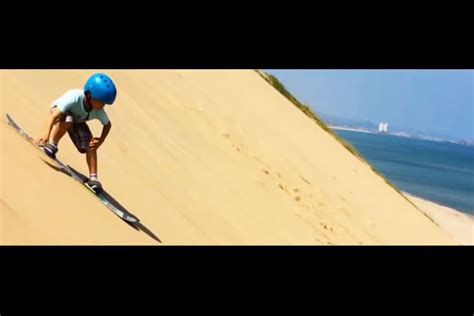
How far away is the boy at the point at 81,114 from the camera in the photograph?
5.04 m

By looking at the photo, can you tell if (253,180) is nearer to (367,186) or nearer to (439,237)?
(367,186)

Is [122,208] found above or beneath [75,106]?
beneath

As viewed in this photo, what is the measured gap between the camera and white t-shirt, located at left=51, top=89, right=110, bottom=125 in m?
5.11

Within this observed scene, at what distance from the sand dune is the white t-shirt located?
0.51m

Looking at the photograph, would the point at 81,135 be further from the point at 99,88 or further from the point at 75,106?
the point at 99,88

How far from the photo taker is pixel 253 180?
9.85 metres

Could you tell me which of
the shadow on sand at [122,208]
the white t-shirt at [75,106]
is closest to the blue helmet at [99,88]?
the white t-shirt at [75,106]

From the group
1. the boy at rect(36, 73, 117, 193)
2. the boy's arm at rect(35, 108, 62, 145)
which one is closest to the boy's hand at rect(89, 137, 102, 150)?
the boy at rect(36, 73, 117, 193)

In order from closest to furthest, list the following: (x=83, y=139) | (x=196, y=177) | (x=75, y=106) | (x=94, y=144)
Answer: (x=75, y=106) < (x=94, y=144) < (x=83, y=139) < (x=196, y=177)

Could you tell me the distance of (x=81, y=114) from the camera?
5.23 metres

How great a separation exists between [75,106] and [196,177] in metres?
3.29

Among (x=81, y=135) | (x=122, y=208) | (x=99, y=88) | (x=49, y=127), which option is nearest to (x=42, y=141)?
(x=49, y=127)

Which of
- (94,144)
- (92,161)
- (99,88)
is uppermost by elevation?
(99,88)

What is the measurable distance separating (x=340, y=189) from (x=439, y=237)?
11.6 feet
